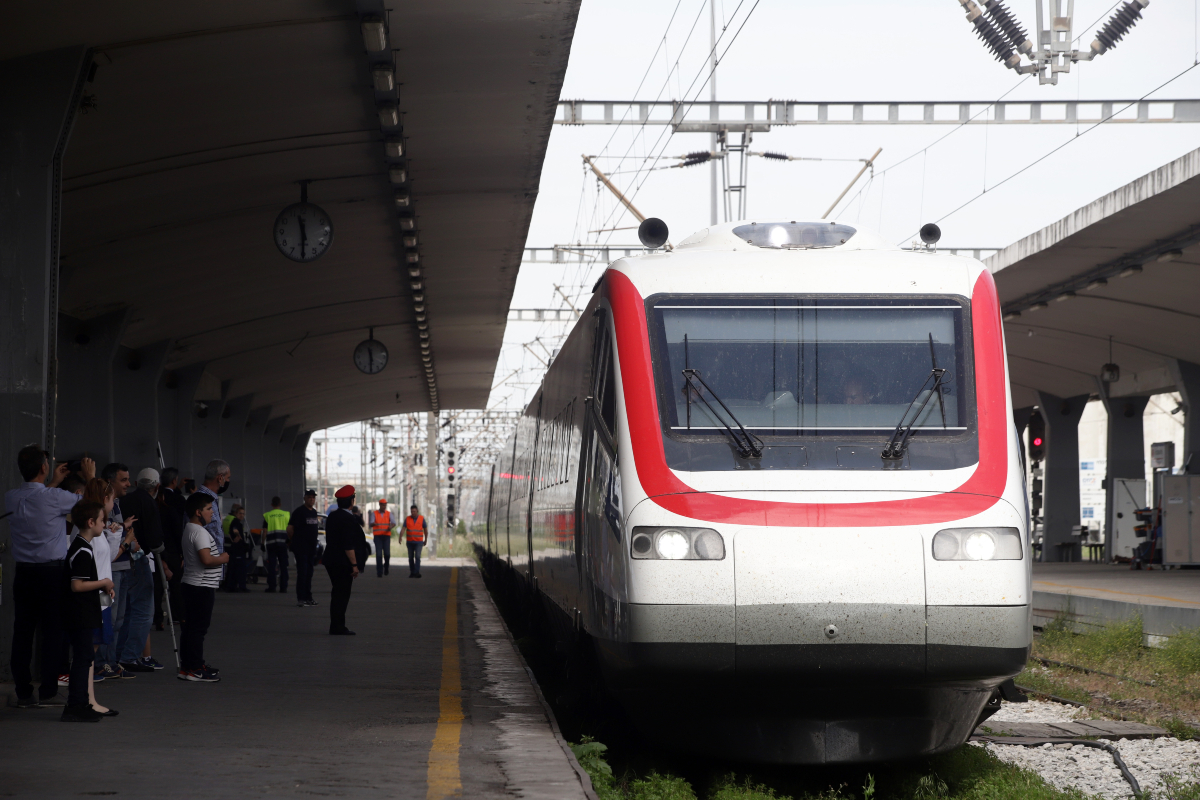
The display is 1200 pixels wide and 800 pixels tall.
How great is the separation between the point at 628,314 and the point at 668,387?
503 millimetres

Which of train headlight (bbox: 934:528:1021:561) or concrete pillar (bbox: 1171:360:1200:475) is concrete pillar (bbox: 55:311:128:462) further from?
concrete pillar (bbox: 1171:360:1200:475)

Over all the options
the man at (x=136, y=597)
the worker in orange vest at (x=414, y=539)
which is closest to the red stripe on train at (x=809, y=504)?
the man at (x=136, y=597)

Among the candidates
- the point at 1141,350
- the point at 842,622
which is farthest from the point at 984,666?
the point at 1141,350

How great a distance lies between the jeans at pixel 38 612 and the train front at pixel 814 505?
340cm

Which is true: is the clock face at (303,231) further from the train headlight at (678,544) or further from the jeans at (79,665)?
the train headlight at (678,544)

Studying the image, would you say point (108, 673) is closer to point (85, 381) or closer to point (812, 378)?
point (812, 378)

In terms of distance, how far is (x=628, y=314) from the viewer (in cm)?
809

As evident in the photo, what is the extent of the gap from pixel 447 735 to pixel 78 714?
2127 mm

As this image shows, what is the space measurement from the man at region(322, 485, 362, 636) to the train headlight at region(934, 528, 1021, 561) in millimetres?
8682

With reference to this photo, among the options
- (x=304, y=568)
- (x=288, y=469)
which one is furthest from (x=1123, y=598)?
(x=288, y=469)

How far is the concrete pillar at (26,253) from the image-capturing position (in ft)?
32.1

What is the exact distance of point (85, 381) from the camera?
60.1ft

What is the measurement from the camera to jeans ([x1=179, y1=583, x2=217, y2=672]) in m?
10.3

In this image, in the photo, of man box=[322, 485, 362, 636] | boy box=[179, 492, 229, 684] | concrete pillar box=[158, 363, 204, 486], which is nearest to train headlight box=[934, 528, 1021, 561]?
boy box=[179, 492, 229, 684]
